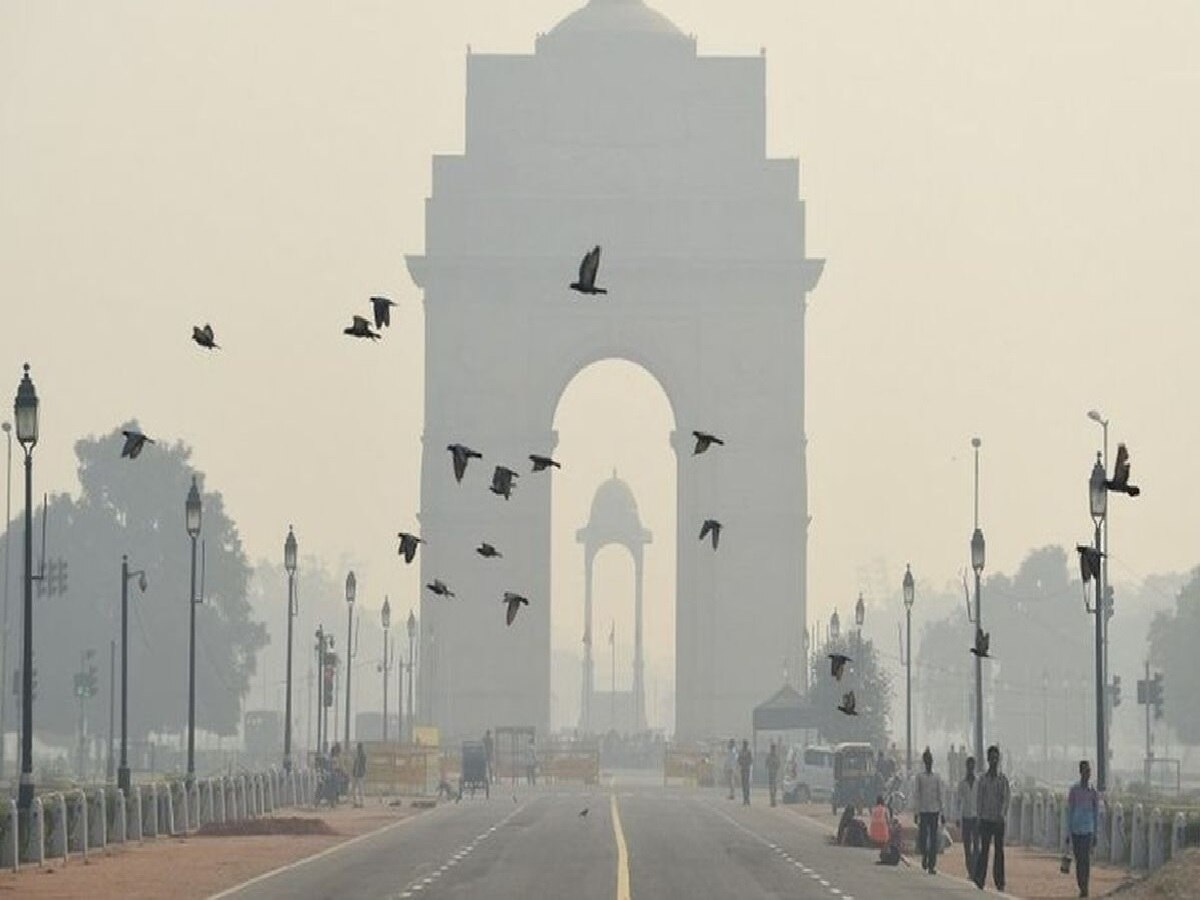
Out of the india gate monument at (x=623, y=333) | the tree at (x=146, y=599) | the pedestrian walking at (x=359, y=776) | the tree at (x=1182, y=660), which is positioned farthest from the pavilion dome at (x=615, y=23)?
the pedestrian walking at (x=359, y=776)

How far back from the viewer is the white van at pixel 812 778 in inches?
3967

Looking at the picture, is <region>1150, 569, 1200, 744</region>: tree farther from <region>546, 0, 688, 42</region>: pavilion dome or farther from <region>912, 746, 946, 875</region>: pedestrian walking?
<region>912, 746, 946, 875</region>: pedestrian walking

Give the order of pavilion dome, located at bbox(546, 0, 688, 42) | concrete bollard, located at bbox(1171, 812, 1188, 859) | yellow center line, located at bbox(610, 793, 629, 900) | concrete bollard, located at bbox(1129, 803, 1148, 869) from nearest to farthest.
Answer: yellow center line, located at bbox(610, 793, 629, 900) → concrete bollard, located at bbox(1171, 812, 1188, 859) → concrete bollard, located at bbox(1129, 803, 1148, 869) → pavilion dome, located at bbox(546, 0, 688, 42)

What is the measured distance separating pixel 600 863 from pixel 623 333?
9692cm

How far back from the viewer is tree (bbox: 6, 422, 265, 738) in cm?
16288

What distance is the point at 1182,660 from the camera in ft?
561

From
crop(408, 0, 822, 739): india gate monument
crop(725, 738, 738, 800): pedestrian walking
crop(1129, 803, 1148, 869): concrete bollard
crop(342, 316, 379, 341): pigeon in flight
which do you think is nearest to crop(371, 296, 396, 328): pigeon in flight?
crop(342, 316, 379, 341): pigeon in flight

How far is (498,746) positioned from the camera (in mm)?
138000

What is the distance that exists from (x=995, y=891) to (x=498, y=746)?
88809mm

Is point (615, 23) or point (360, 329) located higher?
point (615, 23)

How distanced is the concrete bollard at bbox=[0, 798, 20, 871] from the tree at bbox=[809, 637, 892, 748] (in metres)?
67.2

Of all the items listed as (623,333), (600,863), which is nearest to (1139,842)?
(600,863)

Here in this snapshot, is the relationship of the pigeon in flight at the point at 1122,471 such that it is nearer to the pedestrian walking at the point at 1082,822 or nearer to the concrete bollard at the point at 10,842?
the pedestrian walking at the point at 1082,822

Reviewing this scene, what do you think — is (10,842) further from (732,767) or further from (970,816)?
(732,767)
